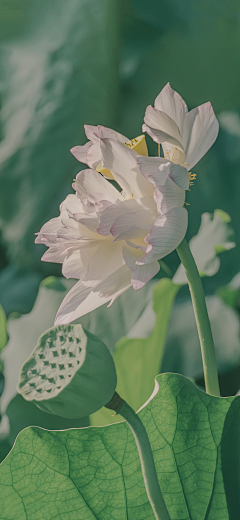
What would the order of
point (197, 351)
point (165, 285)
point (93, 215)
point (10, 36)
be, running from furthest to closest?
point (10, 36) → point (197, 351) → point (165, 285) → point (93, 215)

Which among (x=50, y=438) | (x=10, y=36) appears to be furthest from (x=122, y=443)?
(x=10, y=36)

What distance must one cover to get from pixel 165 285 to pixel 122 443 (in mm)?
183

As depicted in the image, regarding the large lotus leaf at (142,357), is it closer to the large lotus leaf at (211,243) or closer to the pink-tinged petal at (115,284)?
the large lotus leaf at (211,243)

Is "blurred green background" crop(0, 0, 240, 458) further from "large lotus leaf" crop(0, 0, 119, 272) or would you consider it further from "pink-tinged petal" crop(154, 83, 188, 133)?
"pink-tinged petal" crop(154, 83, 188, 133)

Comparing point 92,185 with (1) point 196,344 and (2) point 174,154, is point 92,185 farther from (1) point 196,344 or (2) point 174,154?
(1) point 196,344

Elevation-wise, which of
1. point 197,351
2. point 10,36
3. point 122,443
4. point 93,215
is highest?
point 10,36

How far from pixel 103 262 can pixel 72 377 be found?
6cm

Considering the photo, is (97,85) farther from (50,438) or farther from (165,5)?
(50,438)

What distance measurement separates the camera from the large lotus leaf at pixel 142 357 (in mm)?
397

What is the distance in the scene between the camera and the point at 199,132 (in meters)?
0.23

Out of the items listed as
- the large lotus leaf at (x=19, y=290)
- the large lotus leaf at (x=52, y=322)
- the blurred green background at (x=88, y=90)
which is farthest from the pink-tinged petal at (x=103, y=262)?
the large lotus leaf at (x=19, y=290)

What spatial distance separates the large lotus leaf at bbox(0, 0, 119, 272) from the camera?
0.93 metres

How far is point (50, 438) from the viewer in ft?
0.80

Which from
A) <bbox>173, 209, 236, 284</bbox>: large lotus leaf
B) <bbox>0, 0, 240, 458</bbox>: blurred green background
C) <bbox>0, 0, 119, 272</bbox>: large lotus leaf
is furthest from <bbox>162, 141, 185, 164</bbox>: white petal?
<bbox>0, 0, 119, 272</bbox>: large lotus leaf
